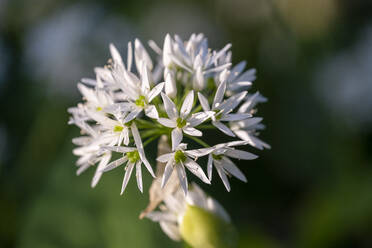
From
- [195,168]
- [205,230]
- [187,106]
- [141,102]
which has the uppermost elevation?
[141,102]

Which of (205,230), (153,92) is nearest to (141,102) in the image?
(153,92)

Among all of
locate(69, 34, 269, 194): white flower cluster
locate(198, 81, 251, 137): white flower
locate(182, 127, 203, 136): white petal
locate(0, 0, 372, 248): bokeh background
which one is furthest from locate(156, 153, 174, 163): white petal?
locate(0, 0, 372, 248): bokeh background

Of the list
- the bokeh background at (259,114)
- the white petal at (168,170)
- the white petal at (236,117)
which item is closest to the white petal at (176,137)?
the white petal at (168,170)

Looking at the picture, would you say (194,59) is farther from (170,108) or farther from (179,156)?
(179,156)

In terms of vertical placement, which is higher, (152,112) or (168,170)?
(152,112)

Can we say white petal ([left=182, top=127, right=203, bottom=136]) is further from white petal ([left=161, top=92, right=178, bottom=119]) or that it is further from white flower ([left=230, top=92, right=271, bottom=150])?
white flower ([left=230, top=92, right=271, bottom=150])

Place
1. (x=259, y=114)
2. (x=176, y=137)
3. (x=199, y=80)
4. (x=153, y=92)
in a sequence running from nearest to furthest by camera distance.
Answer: (x=176, y=137) < (x=153, y=92) < (x=199, y=80) < (x=259, y=114)
